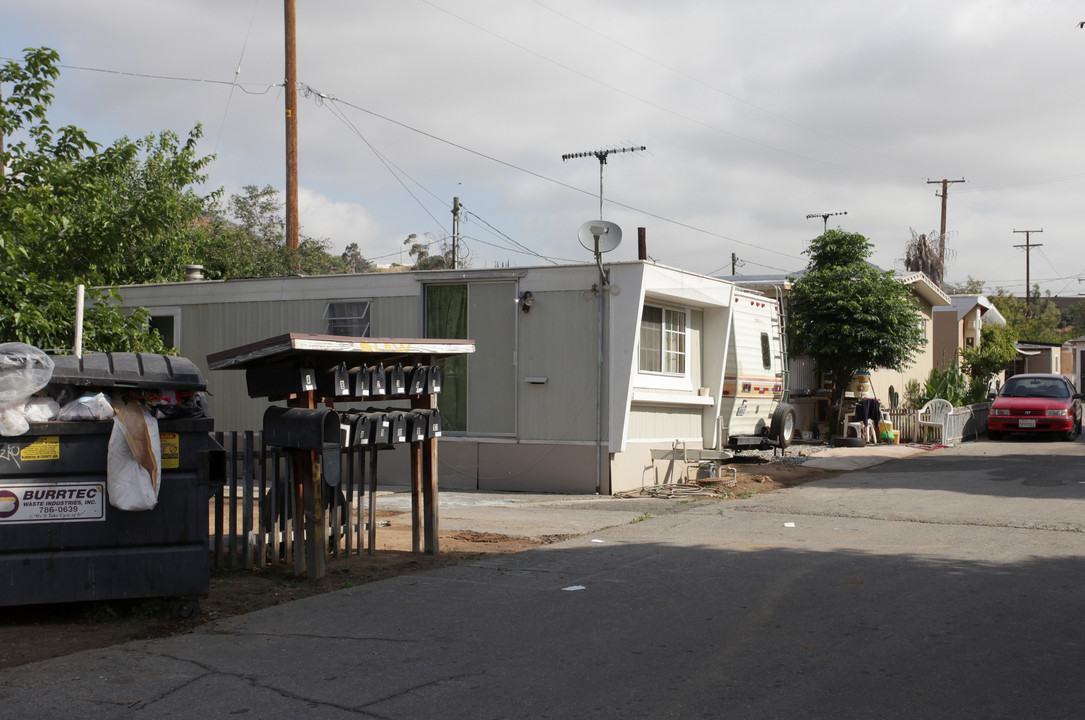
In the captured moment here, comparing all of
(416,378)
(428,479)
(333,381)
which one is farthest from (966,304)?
(333,381)

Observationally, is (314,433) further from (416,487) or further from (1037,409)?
(1037,409)

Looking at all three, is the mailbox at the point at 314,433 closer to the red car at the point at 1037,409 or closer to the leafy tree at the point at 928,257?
the red car at the point at 1037,409

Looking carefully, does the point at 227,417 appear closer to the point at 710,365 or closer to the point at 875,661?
the point at 710,365

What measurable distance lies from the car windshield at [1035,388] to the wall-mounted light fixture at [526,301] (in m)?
15.0

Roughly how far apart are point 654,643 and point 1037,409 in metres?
19.8

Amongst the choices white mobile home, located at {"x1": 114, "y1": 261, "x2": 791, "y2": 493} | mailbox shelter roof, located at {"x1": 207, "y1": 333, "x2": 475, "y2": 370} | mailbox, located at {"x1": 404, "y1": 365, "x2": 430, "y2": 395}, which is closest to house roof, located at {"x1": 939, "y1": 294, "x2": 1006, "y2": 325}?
white mobile home, located at {"x1": 114, "y1": 261, "x2": 791, "y2": 493}

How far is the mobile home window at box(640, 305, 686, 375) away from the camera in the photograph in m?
14.8

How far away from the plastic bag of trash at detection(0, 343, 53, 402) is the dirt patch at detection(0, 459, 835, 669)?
1525mm

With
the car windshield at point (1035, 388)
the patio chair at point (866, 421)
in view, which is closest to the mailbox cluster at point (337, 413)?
the patio chair at point (866, 421)

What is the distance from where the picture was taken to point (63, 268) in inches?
417

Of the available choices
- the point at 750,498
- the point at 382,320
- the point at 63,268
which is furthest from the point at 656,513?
the point at 63,268

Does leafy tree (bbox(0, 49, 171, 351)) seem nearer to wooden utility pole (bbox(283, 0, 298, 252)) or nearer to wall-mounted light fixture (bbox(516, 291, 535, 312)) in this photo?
wall-mounted light fixture (bbox(516, 291, 535, 312))

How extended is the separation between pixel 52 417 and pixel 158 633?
1.57m

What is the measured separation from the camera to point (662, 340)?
50.1 feet
